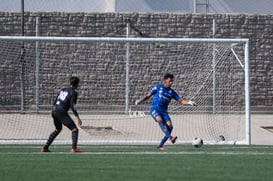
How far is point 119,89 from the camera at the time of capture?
87.3ft

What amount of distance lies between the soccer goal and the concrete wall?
120 inches

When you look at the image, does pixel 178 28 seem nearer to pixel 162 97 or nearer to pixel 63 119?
pixel 162 97

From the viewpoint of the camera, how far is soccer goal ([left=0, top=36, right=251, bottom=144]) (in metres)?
25.4

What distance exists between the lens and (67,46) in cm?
2728

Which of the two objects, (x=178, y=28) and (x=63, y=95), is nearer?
(x=63, y=95)

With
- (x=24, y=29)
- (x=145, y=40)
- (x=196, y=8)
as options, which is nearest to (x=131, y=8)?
(x=196, y=8)

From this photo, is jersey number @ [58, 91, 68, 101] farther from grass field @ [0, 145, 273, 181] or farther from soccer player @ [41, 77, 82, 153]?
grass field @ [0, 145, 273, 181]

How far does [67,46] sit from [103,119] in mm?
2670

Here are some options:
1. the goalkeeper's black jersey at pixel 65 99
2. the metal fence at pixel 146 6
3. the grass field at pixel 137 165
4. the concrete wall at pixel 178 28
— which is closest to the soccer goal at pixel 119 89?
the concrete wall at pixel 178 28

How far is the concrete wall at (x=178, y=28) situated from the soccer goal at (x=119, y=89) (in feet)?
10.0

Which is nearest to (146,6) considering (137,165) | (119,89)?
(119,89)

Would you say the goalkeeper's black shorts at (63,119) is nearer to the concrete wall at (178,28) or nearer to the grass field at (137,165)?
the grass field at (137,165)

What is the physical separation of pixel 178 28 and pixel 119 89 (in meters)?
5.97

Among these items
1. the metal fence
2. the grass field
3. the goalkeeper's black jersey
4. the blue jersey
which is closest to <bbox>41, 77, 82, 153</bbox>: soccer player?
the goalkeeper's black jersey
